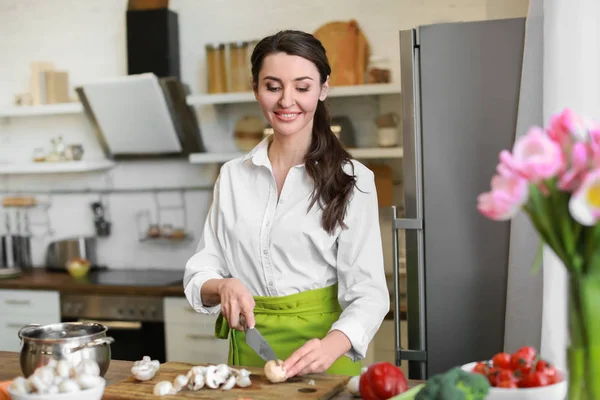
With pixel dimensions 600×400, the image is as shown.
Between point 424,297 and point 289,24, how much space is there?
1954 millimetres

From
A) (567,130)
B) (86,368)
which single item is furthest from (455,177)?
(567,130)

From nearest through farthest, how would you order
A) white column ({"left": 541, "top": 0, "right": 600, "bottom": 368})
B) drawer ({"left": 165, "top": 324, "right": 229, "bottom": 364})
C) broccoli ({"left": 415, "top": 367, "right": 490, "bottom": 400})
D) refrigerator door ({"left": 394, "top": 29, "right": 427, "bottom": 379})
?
1. broccoli ({"left": 415, "top": 367, "right": 490, "bottom": 400})
2. white column ({"left": 541, "top": 0, "right": 600, "bottom": 368})
3. refrigerator door ({"left": 394, "top": 29, "right": 427, "bottom": 379})
4. drawer ({"left": 165, "top": 324, "right": 229, "bottom": 364})

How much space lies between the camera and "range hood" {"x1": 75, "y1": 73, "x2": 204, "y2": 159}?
3.97m

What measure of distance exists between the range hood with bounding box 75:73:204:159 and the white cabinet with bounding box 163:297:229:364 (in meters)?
0.94

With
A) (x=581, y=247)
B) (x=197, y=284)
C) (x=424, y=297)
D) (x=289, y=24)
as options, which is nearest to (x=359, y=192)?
(x=197, y=284)

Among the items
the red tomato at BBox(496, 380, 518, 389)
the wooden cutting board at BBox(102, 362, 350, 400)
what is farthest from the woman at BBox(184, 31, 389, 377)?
the red tomato at BBox(496, 380, 518, 389)

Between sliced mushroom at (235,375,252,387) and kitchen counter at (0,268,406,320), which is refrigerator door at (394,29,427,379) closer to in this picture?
kitchen counter at (0,268,406,320)

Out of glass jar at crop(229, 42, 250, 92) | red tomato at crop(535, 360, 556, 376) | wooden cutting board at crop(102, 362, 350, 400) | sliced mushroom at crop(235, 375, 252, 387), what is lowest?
wooden cutting board at crop(102, 362, 350, 400)

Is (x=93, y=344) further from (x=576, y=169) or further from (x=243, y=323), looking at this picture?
(x=576, y=169)

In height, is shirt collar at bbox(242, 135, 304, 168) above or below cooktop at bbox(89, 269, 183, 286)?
above

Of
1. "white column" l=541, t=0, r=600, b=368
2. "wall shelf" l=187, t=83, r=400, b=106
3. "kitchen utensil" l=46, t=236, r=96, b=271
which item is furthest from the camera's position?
"kitchen utensil" l=46, t=236, r=96, b=271

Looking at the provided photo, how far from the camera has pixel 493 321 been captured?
8.30ft

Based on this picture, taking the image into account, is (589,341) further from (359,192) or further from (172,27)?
(172,27)

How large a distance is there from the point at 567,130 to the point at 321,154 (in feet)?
3.71
